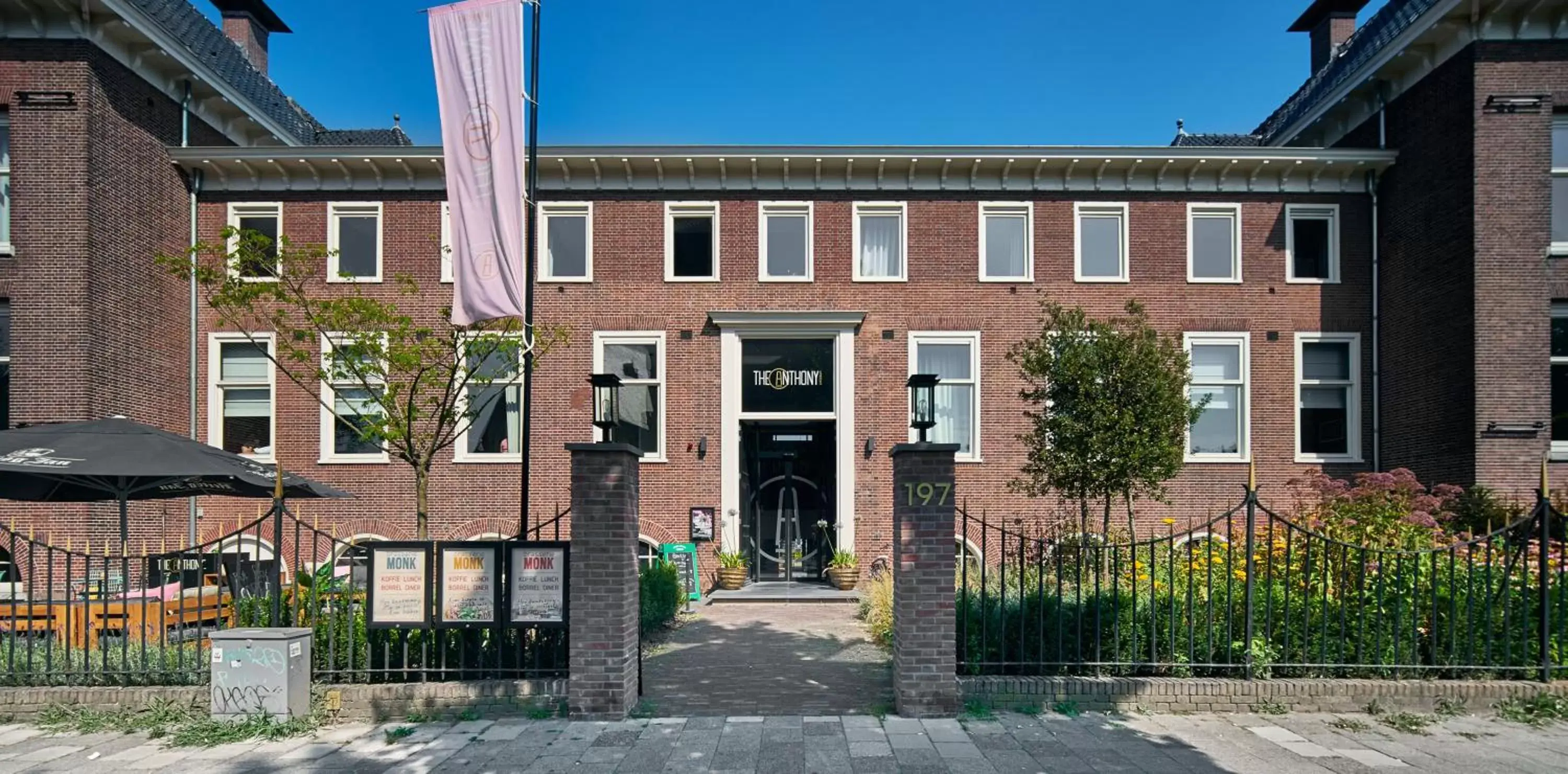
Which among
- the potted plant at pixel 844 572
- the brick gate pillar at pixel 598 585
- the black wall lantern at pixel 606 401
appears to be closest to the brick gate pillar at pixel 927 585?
the brick gate pillar at pixel 598 585

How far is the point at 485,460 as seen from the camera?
18109 mm

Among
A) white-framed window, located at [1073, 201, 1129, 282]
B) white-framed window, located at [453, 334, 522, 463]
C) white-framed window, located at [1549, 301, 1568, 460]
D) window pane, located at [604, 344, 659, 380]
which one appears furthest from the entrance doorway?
white-framed window, located at [1549, 301, 1568, 460]

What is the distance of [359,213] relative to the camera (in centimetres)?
1855

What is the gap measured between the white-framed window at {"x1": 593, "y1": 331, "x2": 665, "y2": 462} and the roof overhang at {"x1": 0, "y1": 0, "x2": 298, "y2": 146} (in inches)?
325

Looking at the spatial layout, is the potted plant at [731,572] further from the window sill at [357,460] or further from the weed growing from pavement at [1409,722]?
the weed growing from pavement at [1409,722]

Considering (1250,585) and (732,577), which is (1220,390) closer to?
(732,577)

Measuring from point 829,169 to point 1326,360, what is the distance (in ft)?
32.9

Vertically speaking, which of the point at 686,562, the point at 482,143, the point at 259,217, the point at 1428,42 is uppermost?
the point at 1428,42

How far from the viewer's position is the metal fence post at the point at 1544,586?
813 centimetres

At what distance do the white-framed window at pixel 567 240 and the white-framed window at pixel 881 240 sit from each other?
197 inches

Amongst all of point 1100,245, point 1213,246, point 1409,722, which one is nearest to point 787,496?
point 1100,245

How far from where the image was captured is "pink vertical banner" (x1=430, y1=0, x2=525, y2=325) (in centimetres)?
952

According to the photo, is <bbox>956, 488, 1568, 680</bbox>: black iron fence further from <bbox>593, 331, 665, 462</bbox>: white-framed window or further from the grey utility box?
<bbox>593, 331, 665, 462</bbox>: white-framed window

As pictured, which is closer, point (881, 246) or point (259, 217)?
point (259, 217)
